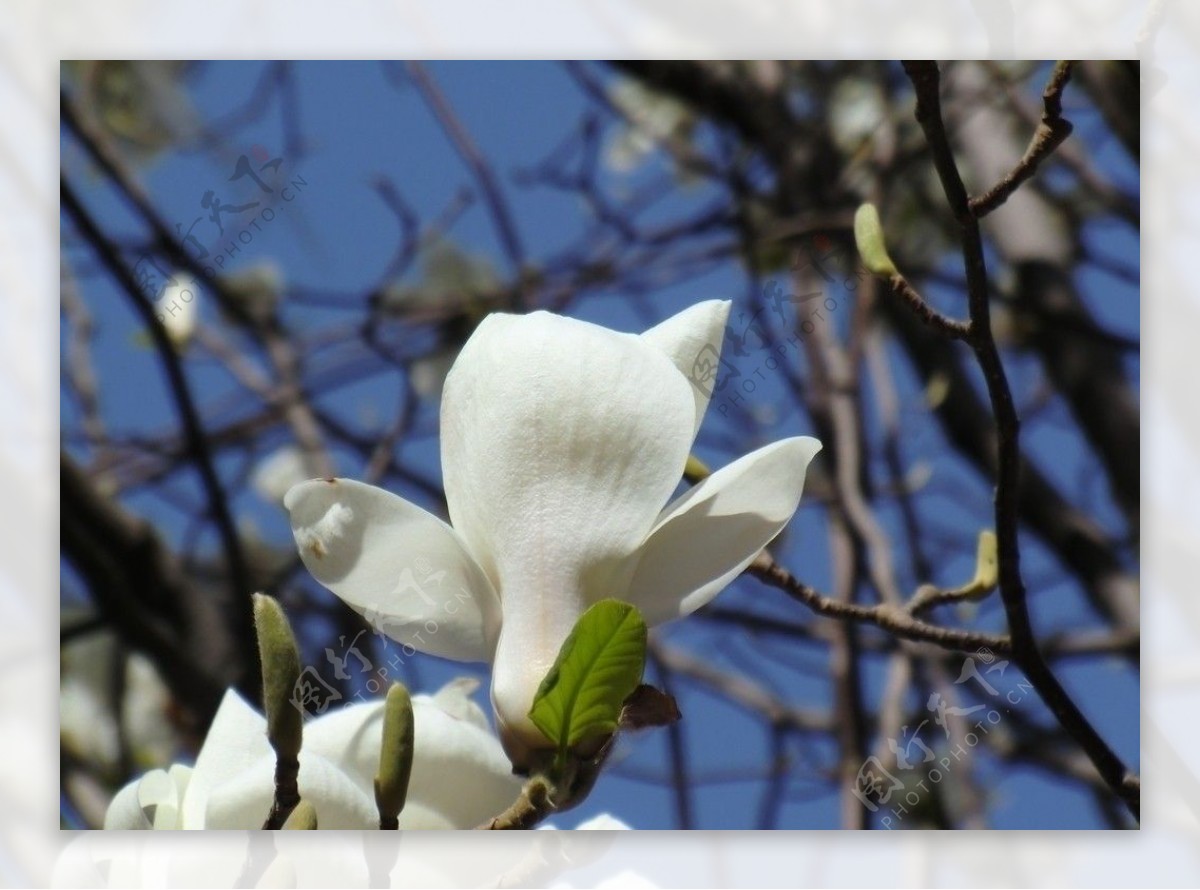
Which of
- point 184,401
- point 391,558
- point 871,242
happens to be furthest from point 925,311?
point 184,401

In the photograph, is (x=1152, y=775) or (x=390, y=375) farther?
(x=390, y=375)

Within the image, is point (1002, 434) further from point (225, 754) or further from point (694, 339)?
point (225, 754)

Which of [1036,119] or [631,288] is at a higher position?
[1036,119]

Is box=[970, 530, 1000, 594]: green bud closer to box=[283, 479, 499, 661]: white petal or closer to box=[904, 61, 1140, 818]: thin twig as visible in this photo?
box=[904, 61, 1140, 818]: thin twig

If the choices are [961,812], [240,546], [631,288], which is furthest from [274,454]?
[961,812]

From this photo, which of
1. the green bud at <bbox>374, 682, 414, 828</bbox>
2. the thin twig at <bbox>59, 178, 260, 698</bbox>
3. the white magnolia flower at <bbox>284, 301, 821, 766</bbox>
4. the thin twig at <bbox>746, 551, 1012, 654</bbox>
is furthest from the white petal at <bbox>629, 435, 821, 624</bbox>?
the thin twig at <bbox>59, 178, 260, 698</bbox>

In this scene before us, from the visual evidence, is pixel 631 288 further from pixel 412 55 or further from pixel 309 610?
pixel 309 610
